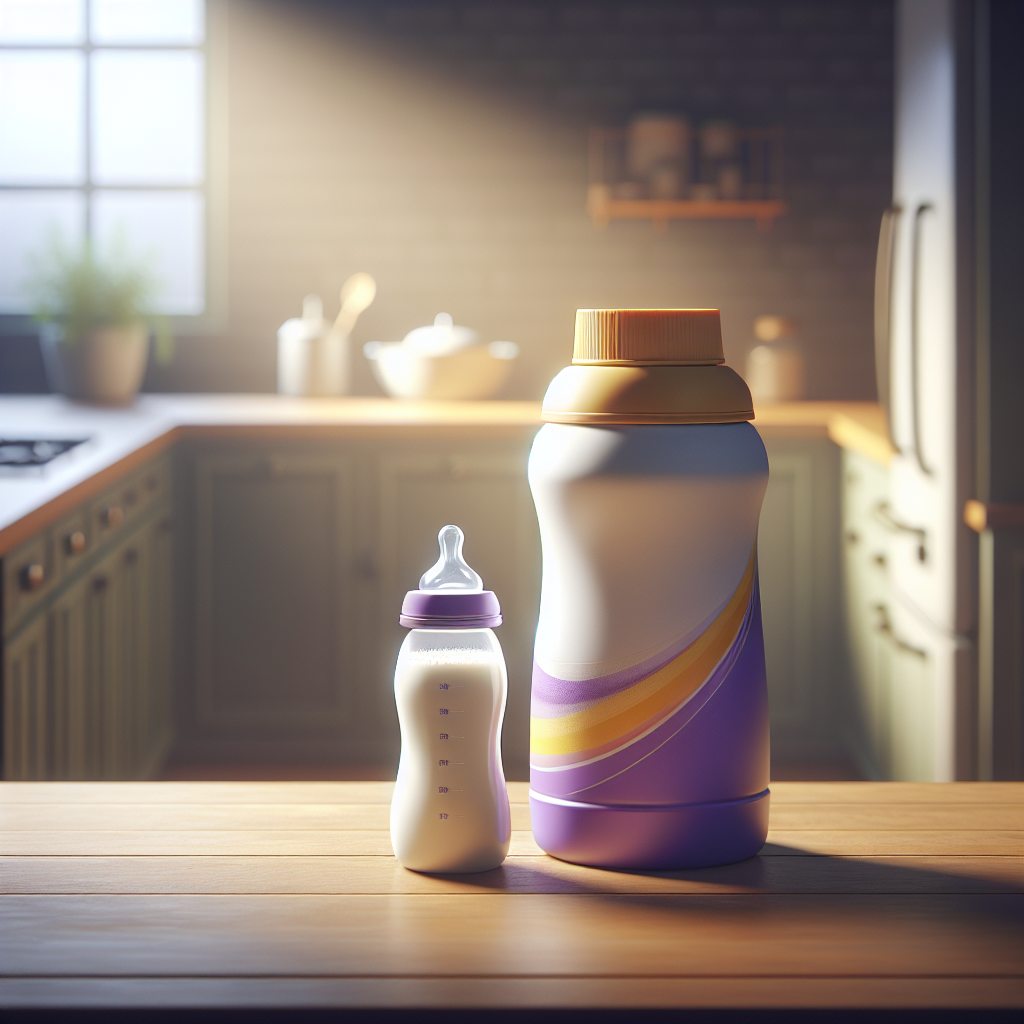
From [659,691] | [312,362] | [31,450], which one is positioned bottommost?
[659,691]

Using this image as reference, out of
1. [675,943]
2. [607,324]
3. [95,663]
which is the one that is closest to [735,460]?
[607,324]

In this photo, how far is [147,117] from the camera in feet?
15.2

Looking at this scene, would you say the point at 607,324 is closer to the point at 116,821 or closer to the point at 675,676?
the point at 675,676

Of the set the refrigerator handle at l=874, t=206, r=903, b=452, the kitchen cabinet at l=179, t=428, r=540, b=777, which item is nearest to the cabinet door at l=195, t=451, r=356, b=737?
the kitchen cabinet at l=179, t=428, r=540, b=777

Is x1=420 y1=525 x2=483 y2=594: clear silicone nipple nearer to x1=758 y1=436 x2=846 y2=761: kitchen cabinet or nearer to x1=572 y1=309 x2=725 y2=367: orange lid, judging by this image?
x1=572 y1=309 x2=725 y2=367: orange lid

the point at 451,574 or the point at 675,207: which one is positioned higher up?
the point at 675,207

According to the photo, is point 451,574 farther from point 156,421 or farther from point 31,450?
point 156,421

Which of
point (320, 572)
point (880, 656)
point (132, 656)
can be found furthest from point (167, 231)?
point (880, 656)

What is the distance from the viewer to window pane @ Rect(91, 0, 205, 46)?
4598 mm

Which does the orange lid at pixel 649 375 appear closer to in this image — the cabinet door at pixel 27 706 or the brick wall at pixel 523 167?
the cabinet door at pixel 27 706

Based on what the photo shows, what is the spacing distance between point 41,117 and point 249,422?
1.77 m

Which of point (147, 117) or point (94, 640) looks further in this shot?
point (147, 117)

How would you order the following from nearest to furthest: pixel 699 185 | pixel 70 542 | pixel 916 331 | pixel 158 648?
pixel 70 542 < pixel 916 331 < pixel 158 648 < pixel 699 185

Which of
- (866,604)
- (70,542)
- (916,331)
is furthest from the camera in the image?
(866,604)
